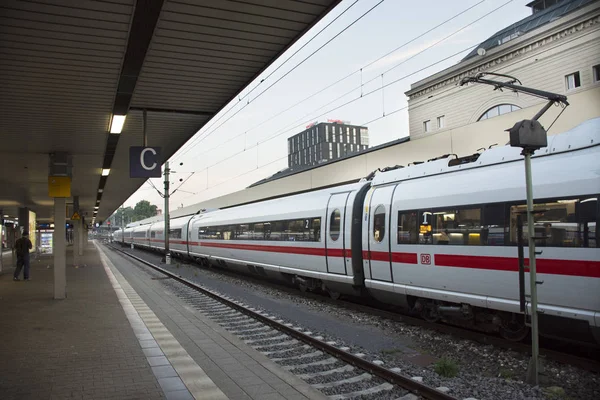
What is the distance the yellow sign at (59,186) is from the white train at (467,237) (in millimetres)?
6485

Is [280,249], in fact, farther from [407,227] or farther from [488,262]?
[488,262]

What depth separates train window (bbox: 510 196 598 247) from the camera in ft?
19.3

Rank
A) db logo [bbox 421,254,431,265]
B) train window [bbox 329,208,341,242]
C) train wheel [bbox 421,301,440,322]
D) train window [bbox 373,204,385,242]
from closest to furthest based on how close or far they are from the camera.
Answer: db logo [bbox 421,254,431,265] < train wheel [bbox 421,301,440,322] < train window [bbox 373,204,385,242] < train window [bbox 329,208,341,242]

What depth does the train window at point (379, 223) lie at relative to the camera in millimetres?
9646

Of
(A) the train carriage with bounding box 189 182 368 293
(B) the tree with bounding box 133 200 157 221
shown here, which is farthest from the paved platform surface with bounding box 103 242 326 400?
(B) the tree with bounding box 133 200 157 221

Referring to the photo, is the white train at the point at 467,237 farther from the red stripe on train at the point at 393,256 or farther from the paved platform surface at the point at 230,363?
the paved platform surface at the point at 230,363

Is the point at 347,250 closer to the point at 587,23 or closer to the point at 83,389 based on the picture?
the point at 83,389

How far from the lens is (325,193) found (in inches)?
495

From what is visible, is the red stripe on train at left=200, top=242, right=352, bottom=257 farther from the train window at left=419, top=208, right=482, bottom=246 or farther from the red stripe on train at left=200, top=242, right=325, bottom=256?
the train window at left=419, top=208, right=482, bottom=246

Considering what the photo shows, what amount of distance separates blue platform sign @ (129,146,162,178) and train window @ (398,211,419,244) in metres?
5.90

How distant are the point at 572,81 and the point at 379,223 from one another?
978 centimetres

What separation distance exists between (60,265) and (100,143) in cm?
345

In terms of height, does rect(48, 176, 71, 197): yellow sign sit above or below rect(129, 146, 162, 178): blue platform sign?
below

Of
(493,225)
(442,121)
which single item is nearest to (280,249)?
(493,225)
